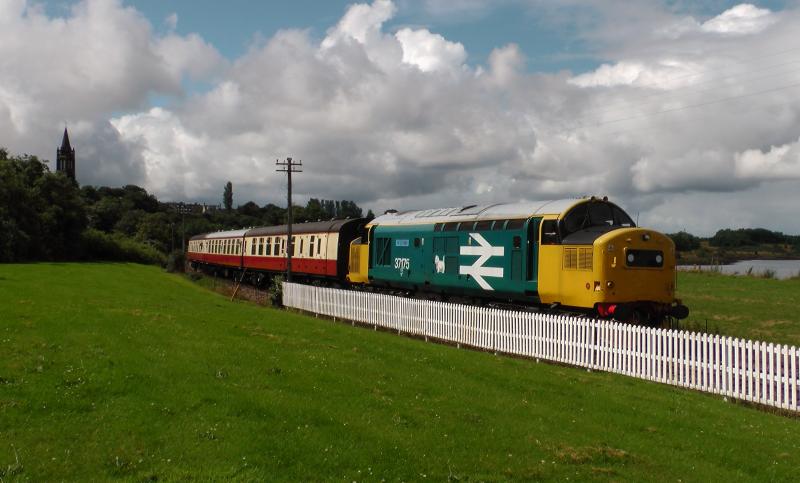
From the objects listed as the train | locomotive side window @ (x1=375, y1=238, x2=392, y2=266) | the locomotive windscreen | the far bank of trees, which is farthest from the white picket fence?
the far bank of trees

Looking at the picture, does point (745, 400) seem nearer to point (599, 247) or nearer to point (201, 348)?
point (599, 247)

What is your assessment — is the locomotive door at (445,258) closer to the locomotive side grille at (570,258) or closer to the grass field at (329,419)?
the locomotive side grille at (570,258)

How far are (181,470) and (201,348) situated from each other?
6.37 metres

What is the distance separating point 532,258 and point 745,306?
18.5 m

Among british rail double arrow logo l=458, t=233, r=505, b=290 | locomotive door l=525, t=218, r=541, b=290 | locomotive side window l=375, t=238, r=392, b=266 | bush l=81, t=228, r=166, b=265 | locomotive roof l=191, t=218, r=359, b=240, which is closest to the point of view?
locomotive door l=525, t=218, r=541, b=290

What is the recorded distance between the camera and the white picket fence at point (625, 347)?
12.9 m

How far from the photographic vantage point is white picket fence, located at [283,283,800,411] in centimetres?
1292

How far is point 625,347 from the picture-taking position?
603 inches

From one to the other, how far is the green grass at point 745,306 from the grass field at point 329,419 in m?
11.6

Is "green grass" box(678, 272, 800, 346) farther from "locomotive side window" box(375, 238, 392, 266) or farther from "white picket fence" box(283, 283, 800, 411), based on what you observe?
"locomotive side window" box(375, 238, 392, 266)

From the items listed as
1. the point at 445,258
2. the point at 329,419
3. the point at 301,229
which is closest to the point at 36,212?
the point at 301,229

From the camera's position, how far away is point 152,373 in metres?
10.2

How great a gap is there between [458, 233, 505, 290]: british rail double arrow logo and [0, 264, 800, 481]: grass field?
5839 mm

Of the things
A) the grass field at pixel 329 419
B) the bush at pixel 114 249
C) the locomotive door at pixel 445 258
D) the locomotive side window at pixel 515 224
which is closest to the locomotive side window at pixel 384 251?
the locomotive door at pixel 445 258
